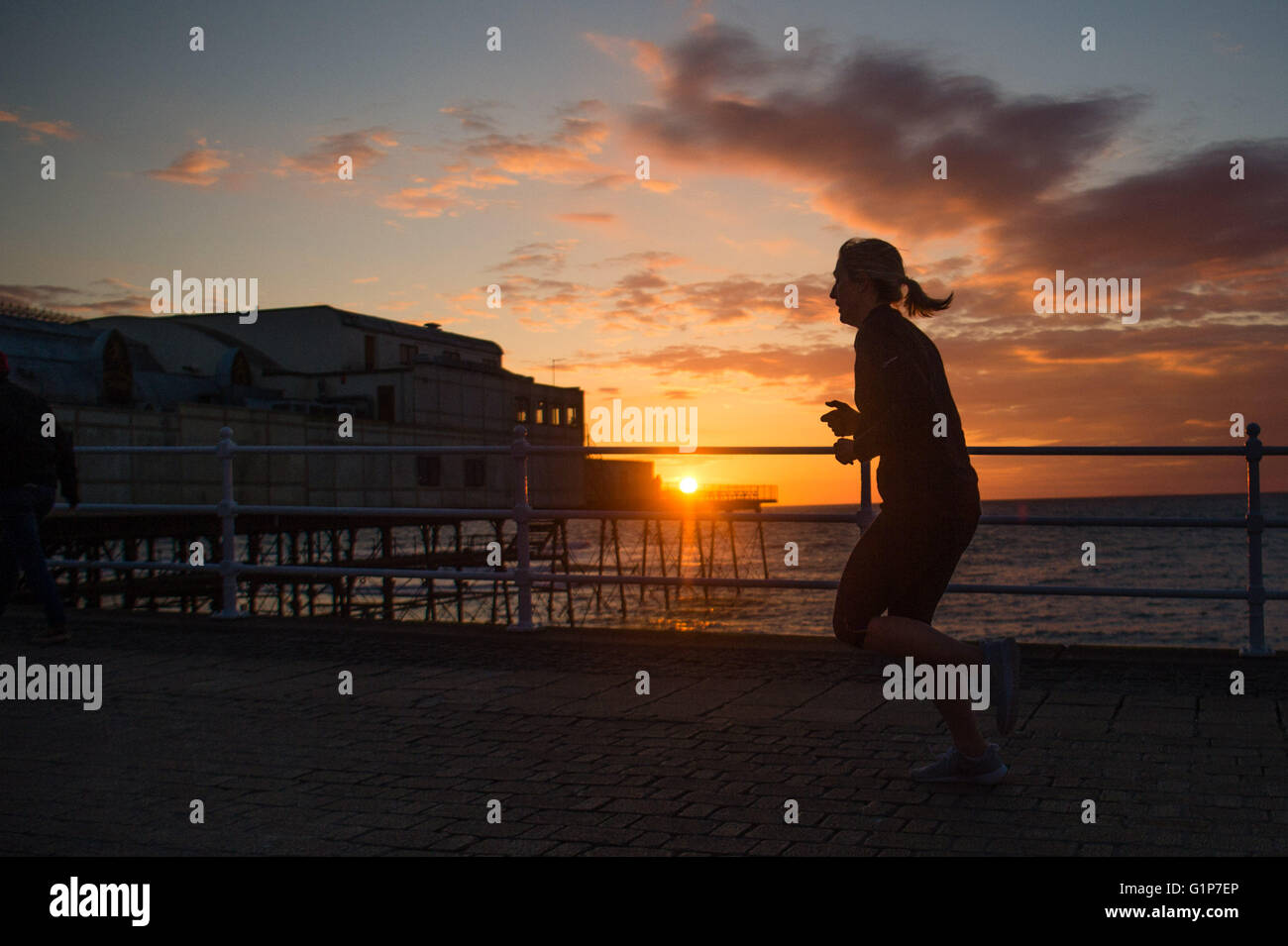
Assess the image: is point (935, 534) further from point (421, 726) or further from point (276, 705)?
point (276, 705)

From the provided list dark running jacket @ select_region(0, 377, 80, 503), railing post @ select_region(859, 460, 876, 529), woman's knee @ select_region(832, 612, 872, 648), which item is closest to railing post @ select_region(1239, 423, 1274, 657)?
railing post @ select_region(859, 460, 876, 529)

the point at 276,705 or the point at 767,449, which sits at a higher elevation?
the point at 767,449

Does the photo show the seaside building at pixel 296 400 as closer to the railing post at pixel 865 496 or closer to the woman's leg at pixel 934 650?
the railing post at pixel 865 496

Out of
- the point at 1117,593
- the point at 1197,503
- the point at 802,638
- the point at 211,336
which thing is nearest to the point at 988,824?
the point at 1117,593

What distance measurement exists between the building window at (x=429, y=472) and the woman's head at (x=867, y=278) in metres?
53.7

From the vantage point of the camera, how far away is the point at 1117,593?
6.80 metres

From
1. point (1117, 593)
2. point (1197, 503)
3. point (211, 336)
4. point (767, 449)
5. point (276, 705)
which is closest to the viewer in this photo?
point (276, 705)

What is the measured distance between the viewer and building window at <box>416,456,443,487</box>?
56969mm

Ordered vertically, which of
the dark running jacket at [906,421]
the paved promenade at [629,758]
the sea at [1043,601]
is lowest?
the sea at [1043,601]

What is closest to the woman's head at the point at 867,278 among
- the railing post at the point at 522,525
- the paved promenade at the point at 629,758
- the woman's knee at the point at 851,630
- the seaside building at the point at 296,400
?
the woman's knee at the point at 851,630

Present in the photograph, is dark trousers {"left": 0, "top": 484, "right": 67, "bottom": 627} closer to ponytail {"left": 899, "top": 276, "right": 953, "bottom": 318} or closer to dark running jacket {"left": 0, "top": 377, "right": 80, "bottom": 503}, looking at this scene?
dark running jacket {"left": 0, "top": 377, "right": 80, "bottom": 503}

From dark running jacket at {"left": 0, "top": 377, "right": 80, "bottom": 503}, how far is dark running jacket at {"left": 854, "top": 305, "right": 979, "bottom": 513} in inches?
229

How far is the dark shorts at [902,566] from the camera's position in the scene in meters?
4.02
